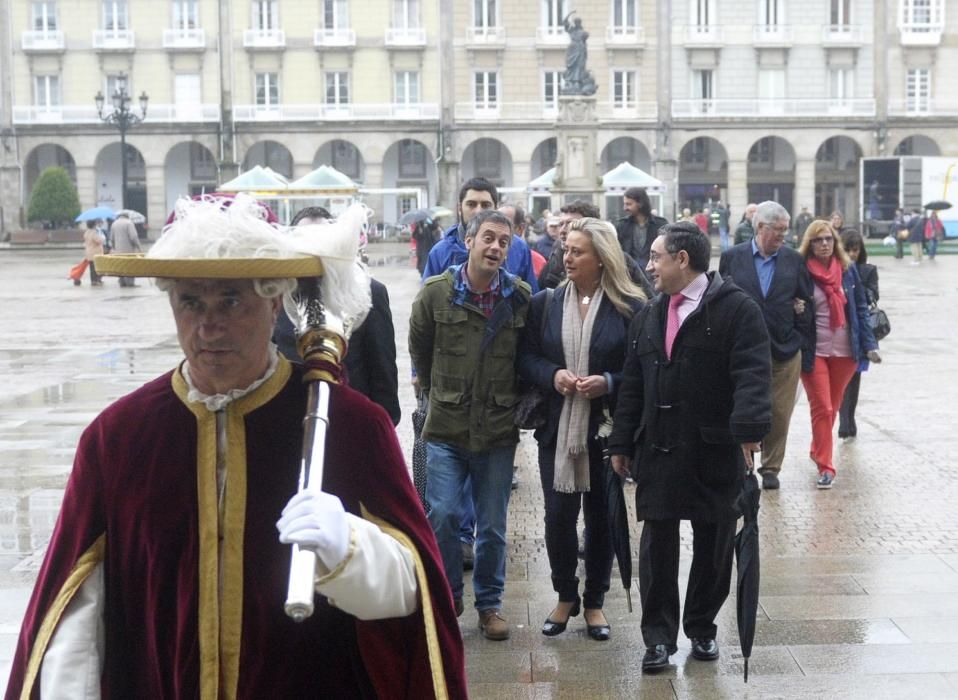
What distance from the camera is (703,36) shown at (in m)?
A: 58.1

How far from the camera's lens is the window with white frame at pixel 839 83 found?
190 ft

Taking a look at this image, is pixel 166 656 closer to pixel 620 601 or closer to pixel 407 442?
pixel 620 601

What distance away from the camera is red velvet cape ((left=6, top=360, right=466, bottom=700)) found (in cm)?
293

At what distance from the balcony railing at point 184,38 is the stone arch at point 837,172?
26.0 metres

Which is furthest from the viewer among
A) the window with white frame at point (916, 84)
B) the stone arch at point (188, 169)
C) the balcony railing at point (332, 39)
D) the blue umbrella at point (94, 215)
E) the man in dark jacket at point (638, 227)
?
the stone arch at point (188, 169)

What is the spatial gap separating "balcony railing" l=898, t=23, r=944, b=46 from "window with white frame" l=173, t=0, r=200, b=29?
A: 2857 cm

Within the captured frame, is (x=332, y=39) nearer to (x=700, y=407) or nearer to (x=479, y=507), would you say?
(x=479, y=507)

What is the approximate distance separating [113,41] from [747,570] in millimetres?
56304

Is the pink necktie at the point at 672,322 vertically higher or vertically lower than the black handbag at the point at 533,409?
higher

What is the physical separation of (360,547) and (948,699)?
3525 millimetres

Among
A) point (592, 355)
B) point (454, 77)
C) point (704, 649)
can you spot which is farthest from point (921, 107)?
point (704, 649)

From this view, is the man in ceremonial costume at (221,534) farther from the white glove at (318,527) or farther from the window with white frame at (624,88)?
the window with white frame at (624,88)

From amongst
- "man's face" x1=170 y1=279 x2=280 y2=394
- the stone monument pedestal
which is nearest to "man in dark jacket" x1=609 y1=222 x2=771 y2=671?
"man's face" x1=170 y1=279 x2=280 y2=394

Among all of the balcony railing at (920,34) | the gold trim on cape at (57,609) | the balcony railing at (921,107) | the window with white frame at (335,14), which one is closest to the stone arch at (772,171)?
the balcony railing at (921,107)
